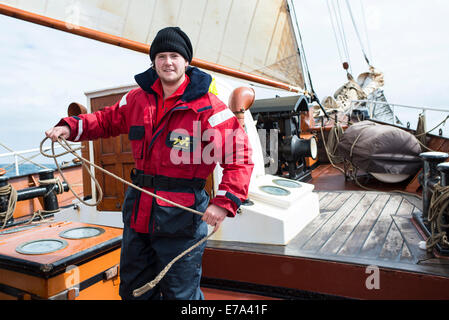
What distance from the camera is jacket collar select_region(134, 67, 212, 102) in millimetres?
1531

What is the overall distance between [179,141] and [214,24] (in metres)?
2.43

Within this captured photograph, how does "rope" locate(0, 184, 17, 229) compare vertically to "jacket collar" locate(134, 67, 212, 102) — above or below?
below

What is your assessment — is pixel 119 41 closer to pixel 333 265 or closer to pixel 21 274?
pixel 21 274

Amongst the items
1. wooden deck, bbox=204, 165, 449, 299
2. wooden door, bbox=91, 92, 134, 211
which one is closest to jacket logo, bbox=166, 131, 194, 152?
wooden deck, bbox=204, 165, 449, 299

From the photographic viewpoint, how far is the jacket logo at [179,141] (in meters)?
1.50

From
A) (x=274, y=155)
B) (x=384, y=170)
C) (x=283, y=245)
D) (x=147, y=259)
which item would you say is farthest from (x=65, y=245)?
(x=384, y=170)

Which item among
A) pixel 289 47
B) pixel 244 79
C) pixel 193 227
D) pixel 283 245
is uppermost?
pixel 289 47

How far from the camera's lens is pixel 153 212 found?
1.55m

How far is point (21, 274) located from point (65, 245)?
283mm

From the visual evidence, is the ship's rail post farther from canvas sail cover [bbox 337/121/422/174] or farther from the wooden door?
the wooden door

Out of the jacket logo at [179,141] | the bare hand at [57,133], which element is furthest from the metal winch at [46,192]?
the jacket logo at [179,141]

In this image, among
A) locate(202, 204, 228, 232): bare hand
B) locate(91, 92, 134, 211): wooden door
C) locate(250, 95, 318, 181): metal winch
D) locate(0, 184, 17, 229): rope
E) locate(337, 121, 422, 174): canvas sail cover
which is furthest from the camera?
locate(250, 95, 318, 181): metal winch

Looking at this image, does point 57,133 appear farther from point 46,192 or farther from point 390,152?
point 390,152

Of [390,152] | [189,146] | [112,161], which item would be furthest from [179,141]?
[390,152]
